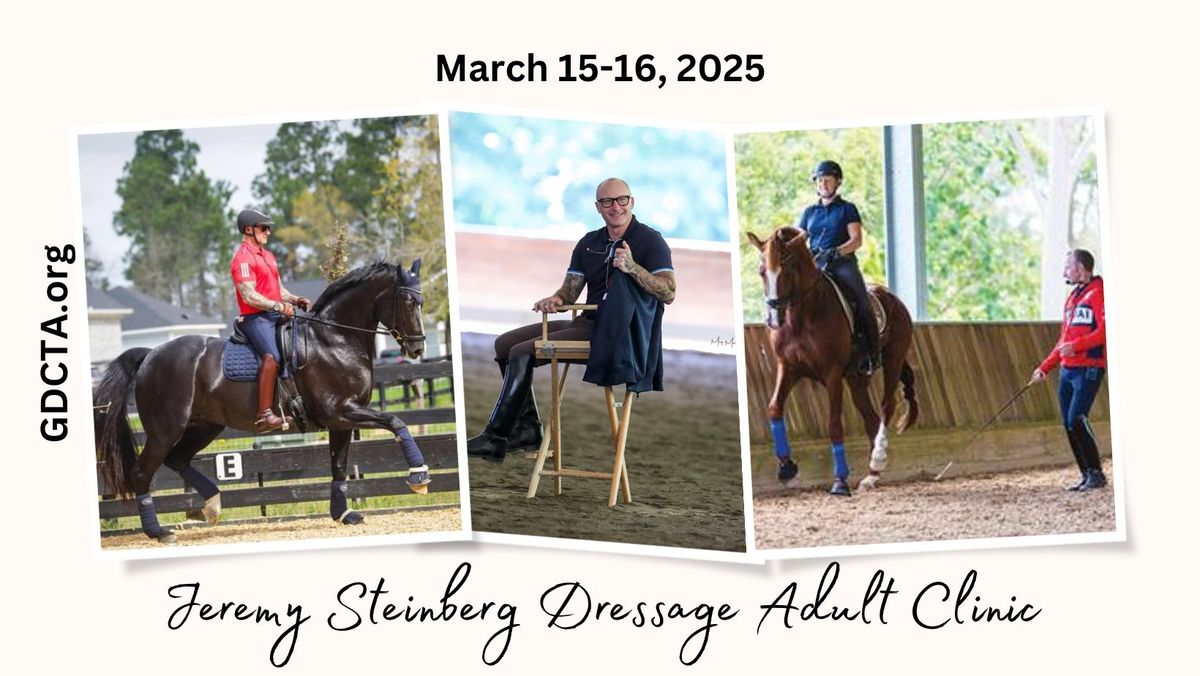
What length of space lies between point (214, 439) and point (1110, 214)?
208 inches

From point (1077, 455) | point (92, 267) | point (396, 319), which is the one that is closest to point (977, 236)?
point (1077, 455)

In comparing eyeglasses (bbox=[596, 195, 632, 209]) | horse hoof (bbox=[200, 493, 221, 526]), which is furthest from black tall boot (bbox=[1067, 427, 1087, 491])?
horse hoof (bbox=[200, 493, 221, 526])

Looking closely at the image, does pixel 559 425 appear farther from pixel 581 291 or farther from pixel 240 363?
pixel 240 363

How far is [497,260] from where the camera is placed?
6.57 metres

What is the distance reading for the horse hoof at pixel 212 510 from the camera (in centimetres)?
727

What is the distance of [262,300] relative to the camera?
711 cm

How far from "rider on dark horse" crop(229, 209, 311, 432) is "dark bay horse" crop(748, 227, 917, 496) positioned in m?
2.74

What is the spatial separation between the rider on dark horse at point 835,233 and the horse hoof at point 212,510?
3.73 m

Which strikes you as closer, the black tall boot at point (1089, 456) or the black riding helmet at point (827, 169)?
the black riding helmet at point (827, 169)

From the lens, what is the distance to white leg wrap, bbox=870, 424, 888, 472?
708cm

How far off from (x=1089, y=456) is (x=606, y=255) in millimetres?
3067

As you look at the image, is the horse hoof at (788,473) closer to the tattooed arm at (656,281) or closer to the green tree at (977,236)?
the tattooed arm at (656,281)

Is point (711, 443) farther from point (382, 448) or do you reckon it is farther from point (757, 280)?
point (382, 448)

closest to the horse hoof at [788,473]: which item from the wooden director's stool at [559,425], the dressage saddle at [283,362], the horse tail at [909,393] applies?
the horse tail at [909,393]
